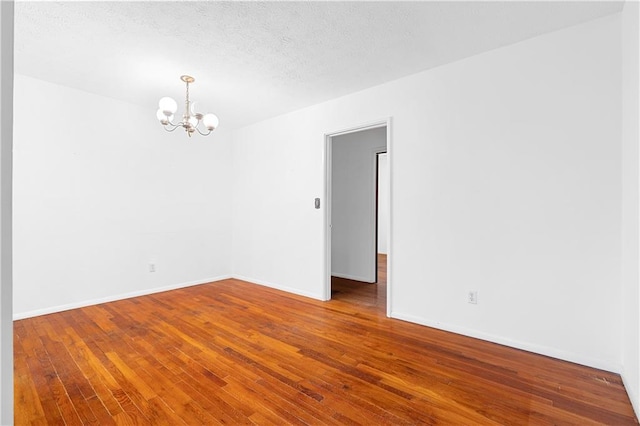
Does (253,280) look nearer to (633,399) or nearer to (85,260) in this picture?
(85,260)

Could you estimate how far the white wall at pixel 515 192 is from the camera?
2.24 meters

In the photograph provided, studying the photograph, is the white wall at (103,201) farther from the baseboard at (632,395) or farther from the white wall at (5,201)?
the baseboard at (632,395)

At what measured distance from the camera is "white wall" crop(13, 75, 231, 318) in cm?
337

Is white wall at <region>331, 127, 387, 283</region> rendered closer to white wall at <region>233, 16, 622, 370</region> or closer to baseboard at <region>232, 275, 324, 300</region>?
baseboard at <region>232, 275, 324, 300</region>

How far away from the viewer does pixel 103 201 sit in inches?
154

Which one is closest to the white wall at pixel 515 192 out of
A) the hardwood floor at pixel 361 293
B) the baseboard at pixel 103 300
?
the hardwood floor at pixel 361 293

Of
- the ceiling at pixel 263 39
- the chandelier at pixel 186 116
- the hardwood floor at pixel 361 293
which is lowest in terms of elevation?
the hardwood floor at pixel 361 293

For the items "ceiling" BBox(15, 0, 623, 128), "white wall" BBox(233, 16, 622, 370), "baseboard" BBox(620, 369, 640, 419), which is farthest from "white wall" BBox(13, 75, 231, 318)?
"baseboard" BBox(620, 369, 640, 419)

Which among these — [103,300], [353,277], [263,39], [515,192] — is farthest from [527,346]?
[103,300]

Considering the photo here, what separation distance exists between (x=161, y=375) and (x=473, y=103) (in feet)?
11.2

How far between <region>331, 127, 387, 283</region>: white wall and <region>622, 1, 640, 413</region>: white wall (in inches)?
123

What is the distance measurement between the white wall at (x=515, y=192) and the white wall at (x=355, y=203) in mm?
1478

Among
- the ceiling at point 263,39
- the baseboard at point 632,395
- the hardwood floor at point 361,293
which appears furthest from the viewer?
the hardwood floor at point 361,293

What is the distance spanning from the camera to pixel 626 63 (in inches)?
81.1
